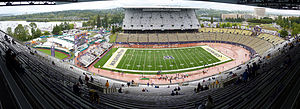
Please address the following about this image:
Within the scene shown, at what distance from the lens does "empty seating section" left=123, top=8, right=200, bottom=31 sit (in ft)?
159

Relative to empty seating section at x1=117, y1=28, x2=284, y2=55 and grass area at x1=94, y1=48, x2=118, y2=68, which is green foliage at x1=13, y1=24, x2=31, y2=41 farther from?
empty seating section at x1=117, y1=28, x2=284, y2=55

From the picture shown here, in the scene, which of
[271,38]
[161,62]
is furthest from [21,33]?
[271,38]

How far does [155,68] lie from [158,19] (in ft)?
95.3

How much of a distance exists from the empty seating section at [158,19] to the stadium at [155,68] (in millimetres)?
295

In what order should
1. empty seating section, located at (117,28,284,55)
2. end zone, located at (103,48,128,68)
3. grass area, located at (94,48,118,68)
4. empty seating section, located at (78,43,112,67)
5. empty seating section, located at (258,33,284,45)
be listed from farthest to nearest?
empty seating section, located at (117,28,284,55) → empty seating section, located at (258,33,284,45) → grass area, located at (94,48,118,68) → empty seating section, located at (78,43,112,67) → end zone, located at (103,48,128,68)

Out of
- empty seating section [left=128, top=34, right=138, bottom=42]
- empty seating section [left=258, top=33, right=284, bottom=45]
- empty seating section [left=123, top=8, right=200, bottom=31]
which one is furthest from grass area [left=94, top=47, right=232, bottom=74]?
empty seating section [left=123, top=8, right=200, bottom=31]

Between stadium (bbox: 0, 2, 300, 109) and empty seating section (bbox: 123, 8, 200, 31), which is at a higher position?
empty seating section (bbox: 123, 8, 200, 31)

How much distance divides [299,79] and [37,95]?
930cm

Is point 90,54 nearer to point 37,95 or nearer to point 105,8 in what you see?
point 37,95

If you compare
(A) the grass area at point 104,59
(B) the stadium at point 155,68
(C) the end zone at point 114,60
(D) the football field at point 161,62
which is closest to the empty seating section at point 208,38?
(B) the stadium at point 155,68

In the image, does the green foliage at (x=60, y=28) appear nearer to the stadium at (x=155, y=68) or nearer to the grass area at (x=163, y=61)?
the stadium at (x=155, y=68)

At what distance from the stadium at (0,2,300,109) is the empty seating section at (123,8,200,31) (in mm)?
295

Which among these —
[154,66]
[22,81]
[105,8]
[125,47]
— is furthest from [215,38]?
[22,81]

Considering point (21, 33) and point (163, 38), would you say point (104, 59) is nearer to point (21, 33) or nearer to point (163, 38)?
point (163, 38)
